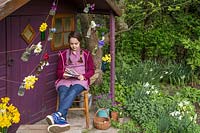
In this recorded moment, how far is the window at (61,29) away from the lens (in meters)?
6.39

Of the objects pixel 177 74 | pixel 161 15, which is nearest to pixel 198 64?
pixel 177 74

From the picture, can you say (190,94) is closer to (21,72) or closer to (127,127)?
(127,127)

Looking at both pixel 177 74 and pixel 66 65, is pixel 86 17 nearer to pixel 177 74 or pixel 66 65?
pixel 66 65

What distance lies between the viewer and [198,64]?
8930mm

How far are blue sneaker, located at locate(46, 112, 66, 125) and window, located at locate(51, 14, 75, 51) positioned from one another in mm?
1333

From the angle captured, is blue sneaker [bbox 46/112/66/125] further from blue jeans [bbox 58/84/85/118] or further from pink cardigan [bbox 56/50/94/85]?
pink cardigan [bbox 56/50/94/85]

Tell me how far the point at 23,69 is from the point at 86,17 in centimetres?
255

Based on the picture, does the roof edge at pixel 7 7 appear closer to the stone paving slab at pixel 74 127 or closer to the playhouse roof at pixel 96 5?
the playhouse roof at pixel 96 5

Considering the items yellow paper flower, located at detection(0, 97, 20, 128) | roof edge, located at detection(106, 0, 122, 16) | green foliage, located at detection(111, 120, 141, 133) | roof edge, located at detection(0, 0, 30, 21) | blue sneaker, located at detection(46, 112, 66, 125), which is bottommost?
green foliage, located at detection(111, 120, 141, 133)

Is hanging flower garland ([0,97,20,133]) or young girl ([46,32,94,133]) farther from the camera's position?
young girl ([46,32,94,133])

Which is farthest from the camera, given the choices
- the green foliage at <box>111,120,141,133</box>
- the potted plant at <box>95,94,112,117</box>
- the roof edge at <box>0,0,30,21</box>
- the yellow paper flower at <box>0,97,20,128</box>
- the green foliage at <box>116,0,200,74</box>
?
the green foliage at <box>116,0,200,74</box>

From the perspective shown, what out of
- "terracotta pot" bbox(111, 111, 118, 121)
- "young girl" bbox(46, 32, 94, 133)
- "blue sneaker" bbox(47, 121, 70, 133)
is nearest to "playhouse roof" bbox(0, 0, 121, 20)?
"young girl" bbox(46, 32, 94, 133)

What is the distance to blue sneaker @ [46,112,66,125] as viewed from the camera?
535cm

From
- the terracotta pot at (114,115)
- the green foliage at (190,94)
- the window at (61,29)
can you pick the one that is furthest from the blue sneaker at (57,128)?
the green foliage at (190,94)
